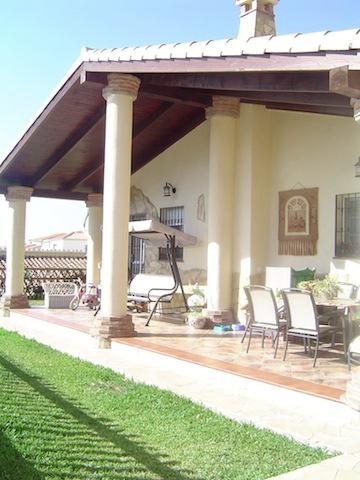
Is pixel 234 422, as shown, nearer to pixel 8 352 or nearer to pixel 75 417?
pixel 75 417

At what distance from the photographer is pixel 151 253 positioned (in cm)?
1277

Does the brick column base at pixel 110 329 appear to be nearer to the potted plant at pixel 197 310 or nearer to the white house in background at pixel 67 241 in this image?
the potted plant at pixel 197 310

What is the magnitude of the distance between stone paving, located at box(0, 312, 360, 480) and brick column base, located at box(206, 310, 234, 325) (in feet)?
7.90

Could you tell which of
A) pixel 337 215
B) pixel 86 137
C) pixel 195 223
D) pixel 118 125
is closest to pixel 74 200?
pixel 86 137

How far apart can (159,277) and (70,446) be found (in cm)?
707

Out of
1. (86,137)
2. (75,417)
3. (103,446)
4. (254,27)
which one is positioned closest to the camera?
(103,446)

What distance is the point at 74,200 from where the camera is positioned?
47.9ft

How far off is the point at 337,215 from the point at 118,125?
13.2ft

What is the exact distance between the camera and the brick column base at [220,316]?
949 cm

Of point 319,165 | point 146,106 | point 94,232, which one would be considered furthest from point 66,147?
point 319,165

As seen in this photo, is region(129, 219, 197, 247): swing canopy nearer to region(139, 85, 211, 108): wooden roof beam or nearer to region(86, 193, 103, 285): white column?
region(139, 85, 211, 108): wooden roof beam

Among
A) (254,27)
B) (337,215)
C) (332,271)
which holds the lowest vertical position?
(332,271)

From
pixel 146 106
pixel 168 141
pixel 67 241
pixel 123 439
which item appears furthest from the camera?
pixel 67 241

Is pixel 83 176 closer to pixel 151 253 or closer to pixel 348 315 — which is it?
pixel 151 253
